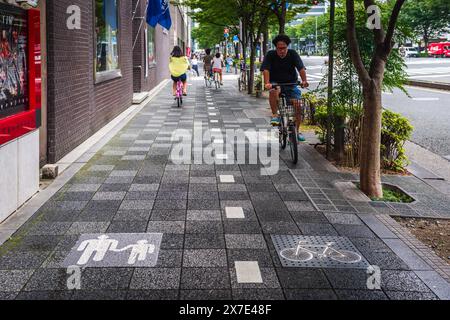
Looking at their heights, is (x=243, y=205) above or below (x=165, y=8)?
below

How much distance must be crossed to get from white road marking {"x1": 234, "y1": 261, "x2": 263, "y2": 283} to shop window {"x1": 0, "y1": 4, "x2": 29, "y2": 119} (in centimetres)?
288

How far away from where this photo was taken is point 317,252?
16.0 feet

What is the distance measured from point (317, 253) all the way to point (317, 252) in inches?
1.1

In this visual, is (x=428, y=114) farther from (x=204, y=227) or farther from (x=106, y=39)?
(x=204, y=227)

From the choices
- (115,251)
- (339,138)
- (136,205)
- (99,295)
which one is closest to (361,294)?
(99,295)

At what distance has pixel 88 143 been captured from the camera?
10.3 m

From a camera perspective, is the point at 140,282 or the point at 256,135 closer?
the point at 140,282

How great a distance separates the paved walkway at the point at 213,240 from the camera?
161 inches

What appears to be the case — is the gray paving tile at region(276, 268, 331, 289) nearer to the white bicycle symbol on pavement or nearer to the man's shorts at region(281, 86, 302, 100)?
the white bicycle symbol on pavement

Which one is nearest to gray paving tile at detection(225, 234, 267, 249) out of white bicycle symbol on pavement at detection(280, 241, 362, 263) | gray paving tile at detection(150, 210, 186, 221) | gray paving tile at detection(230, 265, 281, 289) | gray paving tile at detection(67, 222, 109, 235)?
white bicycle symbol on pavement at detection(280, 241, 362, 263)

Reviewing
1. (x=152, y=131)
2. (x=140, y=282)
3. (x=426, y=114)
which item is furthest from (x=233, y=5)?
(x=140, y=282)

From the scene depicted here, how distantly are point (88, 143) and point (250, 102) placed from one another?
34.7 ft

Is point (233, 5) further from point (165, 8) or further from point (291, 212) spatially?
point (291, 212)

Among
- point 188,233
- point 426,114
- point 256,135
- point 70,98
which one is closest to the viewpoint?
point 188,233
